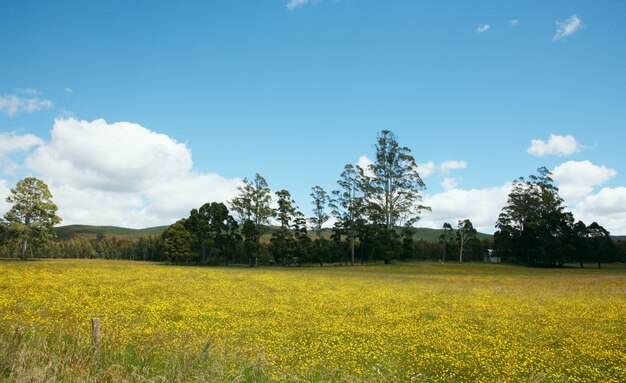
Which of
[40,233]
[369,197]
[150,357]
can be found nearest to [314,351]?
[150,357]

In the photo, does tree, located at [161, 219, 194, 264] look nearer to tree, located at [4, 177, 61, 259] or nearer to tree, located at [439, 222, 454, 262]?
tree, located at [4, 177, 61, 259]

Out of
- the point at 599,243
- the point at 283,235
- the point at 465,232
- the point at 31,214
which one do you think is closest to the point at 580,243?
the point at 599,243

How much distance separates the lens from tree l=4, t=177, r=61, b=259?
68312 millimetres

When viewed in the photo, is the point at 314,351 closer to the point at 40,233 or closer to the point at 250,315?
the point at 250,315

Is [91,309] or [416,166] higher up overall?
[416,166]

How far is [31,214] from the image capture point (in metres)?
70.1

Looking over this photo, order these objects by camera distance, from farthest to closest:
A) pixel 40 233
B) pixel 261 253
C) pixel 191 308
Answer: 1. pixel 261 253
2. pixel 40 233
3. pixel 191 308

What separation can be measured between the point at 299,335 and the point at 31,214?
72862 millimetres

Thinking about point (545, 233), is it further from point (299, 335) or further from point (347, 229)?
point (299, 335)

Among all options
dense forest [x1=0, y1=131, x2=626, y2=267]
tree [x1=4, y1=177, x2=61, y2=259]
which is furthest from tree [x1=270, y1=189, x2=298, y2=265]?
tree [x1=4, y1=177, x2=61, y2=259]

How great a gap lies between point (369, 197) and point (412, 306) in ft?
171

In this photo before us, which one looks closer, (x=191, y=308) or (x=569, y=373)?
(x=569, y=373)

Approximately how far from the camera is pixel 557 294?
34406 mm

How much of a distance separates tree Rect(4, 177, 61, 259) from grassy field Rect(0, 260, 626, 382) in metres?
44.6
